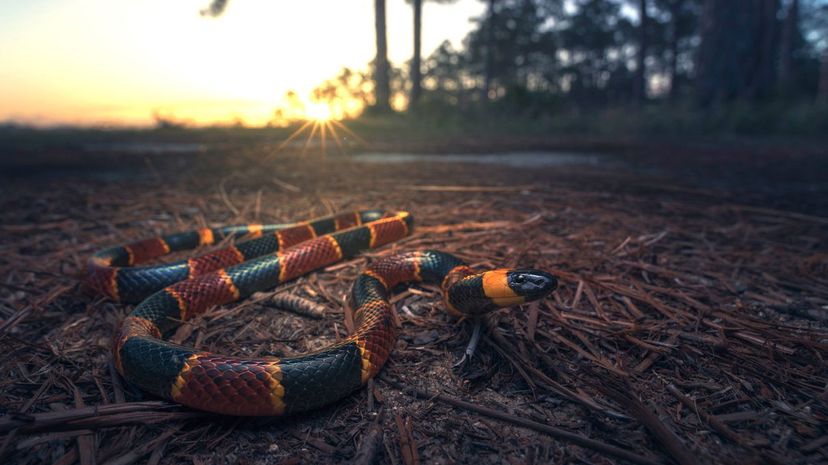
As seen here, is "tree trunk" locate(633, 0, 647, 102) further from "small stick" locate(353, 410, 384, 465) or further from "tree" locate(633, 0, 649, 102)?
"small stick" locate(353, 410, 384, 465)

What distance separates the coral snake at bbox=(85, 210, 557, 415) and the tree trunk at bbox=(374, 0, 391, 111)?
12.7 metres

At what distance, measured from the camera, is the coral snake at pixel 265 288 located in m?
1.65

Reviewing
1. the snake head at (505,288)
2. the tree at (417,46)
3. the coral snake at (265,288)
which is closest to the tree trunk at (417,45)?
the tree at (417,46)

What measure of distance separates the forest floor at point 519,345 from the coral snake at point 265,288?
100mm

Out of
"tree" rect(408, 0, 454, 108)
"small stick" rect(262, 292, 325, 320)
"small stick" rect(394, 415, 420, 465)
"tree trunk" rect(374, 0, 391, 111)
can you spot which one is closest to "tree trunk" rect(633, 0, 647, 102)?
"tree" rect(408, 0, 454, 108)

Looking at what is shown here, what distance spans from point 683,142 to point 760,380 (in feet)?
31.3

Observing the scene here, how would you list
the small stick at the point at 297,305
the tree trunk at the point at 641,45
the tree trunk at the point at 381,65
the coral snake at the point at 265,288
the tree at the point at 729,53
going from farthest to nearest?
the tree trunk at the point at 641,45 < the tree trunk at the point at 381,65 < the tree at the point at 729,53 < the small stick at the point at 297,305 < the coral snake at the point at 265,288

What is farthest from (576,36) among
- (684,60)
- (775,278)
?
(775,278)

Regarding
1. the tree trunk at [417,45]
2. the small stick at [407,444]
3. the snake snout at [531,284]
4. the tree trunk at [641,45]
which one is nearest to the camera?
the small stick at [407,444]

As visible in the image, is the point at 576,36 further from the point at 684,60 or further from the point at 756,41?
the point at 756,41

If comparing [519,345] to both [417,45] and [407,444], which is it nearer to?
[407,444]

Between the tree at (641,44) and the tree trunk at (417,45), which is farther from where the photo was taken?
the tree at (641,44)

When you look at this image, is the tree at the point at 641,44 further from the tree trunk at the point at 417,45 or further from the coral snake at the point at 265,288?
the coral snake at the point at 265,288

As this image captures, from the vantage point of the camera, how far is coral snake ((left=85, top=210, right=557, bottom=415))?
1654 mm
